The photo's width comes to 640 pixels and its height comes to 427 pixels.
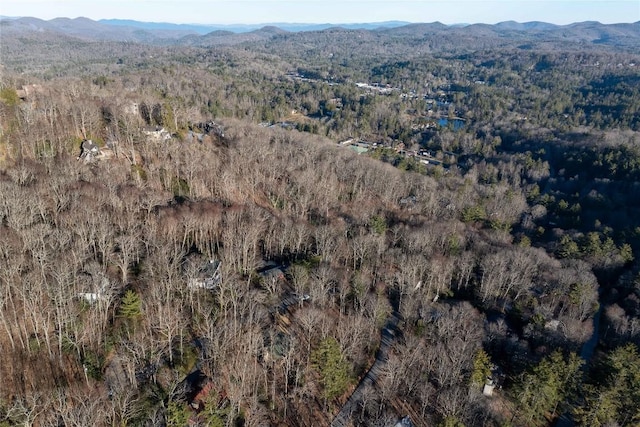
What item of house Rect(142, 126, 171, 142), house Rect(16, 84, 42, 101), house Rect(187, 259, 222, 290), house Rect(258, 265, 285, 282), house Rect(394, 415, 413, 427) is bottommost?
house Rect(394, 415, 413, 427)

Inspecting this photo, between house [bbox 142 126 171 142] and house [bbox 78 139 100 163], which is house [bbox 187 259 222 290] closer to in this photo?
house [bbox 78 139 100 163]

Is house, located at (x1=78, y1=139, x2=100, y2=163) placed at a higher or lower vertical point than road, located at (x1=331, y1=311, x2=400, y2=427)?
higher

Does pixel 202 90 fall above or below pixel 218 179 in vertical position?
above

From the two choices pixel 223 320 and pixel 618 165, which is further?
pixel 618 165

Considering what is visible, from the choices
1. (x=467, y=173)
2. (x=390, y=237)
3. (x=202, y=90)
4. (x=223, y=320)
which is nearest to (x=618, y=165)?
(x=467, y=173)

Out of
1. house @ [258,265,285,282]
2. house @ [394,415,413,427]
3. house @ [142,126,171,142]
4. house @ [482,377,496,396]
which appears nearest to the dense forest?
house @ [482,377,496,396]

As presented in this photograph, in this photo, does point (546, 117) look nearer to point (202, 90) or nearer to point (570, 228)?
point (570, 228)

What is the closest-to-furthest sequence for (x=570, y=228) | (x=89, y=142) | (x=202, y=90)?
1. (x=89, y=142)
2. (x=570, y=228)
3. (x=202, y=90)
